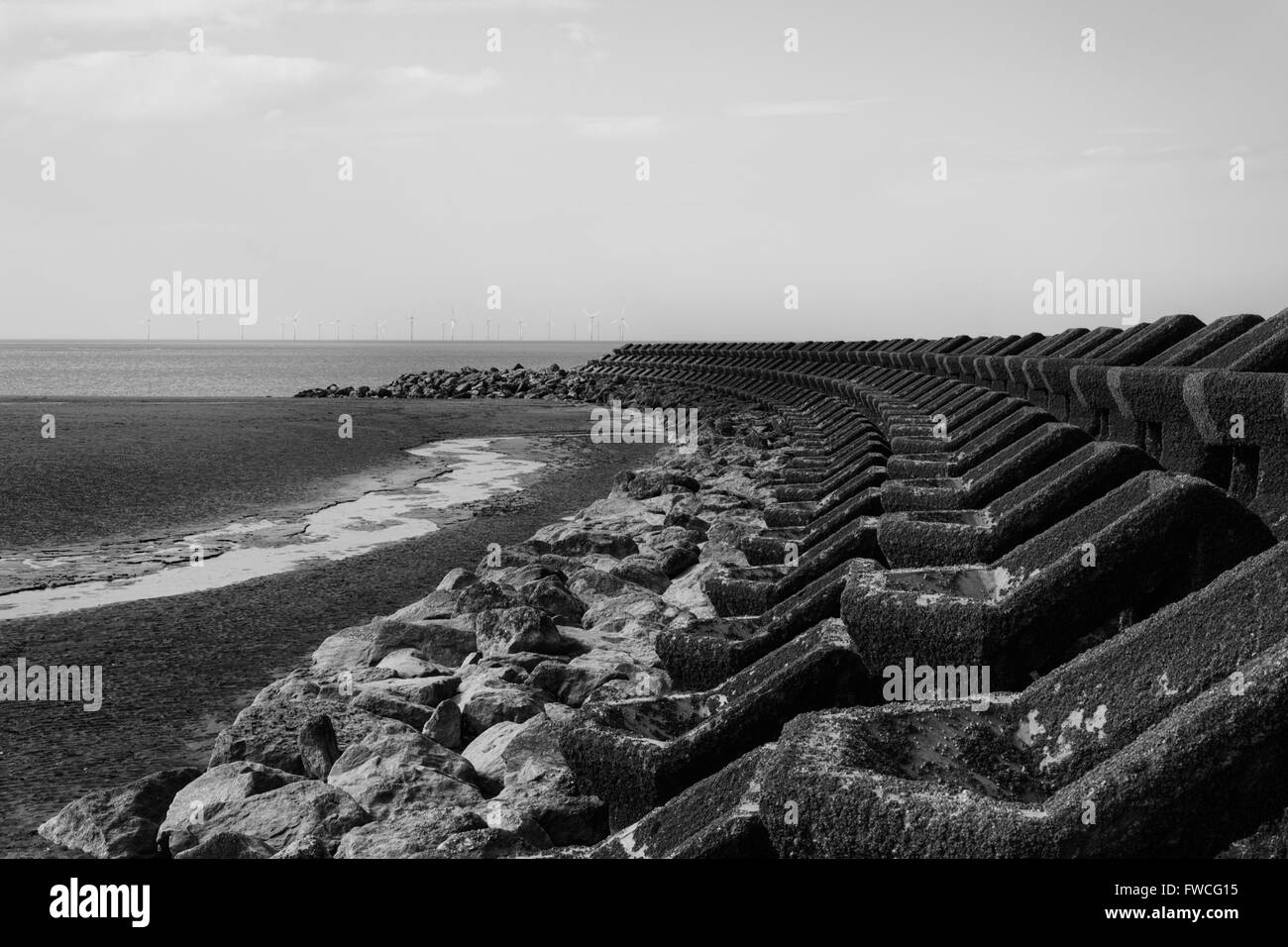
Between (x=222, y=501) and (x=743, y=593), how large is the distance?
40.1 feet

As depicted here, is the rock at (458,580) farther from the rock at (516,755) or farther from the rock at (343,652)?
the rock at (516,755)

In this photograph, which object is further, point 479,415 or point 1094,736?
point 479,415

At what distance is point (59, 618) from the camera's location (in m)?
10.3

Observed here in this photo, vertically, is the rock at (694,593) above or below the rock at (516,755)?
above

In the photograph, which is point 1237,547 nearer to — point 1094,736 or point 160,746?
point 1094,736

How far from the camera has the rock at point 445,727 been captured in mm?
6348

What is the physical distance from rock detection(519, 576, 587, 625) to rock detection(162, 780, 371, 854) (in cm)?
350

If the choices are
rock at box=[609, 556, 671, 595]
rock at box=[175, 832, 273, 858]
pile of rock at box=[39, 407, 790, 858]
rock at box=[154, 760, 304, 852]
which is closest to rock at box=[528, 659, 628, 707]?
pile of rock at box=[39, 407, 790, 858]

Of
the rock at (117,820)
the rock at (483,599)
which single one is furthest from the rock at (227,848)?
the rock at (483,599)

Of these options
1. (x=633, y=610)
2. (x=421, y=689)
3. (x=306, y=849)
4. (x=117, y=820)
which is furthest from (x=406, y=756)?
(x=633, y=610)

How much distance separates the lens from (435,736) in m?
6.35

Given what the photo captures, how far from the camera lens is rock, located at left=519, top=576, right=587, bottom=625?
346 inches
